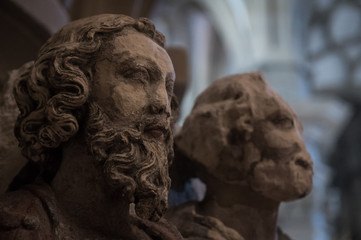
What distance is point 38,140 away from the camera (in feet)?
4.66

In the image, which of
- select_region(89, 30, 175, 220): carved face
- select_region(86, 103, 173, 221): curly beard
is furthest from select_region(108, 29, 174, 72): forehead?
select_region(86, 103, 173, 221): curly beard

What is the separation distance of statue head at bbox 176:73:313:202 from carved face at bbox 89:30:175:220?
402 mm

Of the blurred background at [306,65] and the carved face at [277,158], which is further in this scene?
the blurred background at [306,65]

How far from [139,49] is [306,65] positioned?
735 centimetres

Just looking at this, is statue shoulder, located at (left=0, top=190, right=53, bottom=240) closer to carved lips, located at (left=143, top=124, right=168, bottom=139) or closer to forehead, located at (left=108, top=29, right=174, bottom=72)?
carved lips, located at (left=143, top=124, right=168, bottom=139)

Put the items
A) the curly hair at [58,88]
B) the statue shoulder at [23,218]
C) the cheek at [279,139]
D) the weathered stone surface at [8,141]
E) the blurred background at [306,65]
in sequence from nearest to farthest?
the statue shoulder at [23,218] < the curly hair at [58,88] < the weathered stone surface at [8,141] < the cheek at [279,139] < the blurred background at [306,65]

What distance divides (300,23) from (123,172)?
7897 mm

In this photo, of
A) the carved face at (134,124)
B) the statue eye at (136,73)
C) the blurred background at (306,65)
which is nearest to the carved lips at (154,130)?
the carved face at (134,124)

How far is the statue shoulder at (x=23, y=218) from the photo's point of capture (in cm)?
129

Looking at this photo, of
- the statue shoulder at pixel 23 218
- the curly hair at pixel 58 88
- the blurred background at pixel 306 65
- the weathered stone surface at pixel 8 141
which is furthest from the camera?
the blurred background at pixel 306 65

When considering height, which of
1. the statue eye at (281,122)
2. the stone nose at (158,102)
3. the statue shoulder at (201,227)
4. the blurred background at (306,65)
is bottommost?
the blurred background at (306,65)

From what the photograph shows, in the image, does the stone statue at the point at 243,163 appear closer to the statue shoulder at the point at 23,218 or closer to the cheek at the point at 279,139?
the cheek at the point at 279,139

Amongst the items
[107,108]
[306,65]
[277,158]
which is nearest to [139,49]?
[107,108]

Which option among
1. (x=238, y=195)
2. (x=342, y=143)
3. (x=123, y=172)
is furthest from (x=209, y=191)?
(x=342, y=143)
